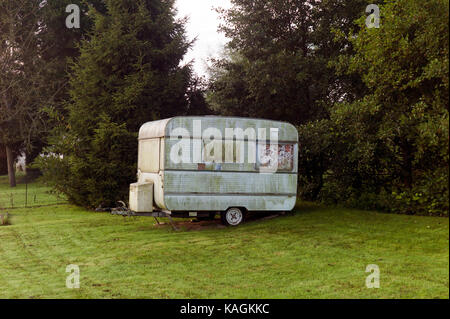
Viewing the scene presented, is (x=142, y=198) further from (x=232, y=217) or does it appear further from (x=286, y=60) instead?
(x=286, y=60)

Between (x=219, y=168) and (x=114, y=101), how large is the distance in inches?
328

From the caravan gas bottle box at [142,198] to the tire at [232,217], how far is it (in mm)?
1899

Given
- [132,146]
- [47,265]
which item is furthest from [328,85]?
[47,265]

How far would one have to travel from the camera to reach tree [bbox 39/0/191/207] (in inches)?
719

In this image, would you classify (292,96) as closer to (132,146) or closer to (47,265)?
(132,146)

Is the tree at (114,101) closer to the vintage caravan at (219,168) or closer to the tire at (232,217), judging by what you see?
the vintage caravan at (219,168)

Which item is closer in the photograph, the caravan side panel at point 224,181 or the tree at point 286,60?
the caravan side panel at point 224,181

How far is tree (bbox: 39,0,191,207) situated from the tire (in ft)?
22.1

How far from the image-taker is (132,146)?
18.6 metres

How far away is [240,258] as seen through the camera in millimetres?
9047

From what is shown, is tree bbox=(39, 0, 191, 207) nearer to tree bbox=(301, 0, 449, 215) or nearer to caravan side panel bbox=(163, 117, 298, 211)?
caravan side panel bbox=(163, 117, 298, 211)

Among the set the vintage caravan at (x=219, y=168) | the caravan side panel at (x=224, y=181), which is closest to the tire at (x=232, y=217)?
the vintage caravan at (x=219, y=168)

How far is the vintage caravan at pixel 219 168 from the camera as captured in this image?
12.1m

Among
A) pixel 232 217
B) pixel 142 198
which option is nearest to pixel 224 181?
pixel 232 217
